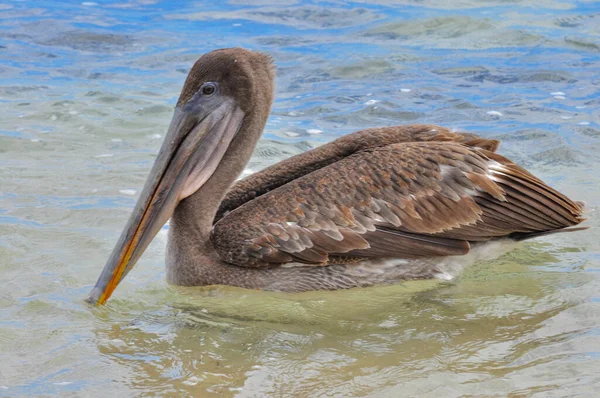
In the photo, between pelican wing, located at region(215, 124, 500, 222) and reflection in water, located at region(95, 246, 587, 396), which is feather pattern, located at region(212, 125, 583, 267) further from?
reflection in water, located at region(95, 246, 587, 396)

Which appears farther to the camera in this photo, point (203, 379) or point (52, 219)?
point (52, 219)

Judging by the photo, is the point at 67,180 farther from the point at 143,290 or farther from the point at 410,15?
the point at 410,15

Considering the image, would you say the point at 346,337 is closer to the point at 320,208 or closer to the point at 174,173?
the point at 320,208

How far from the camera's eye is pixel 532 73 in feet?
32.3

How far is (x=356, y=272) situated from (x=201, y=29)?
744 centimetres

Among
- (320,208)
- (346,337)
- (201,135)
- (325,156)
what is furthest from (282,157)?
(346,337)

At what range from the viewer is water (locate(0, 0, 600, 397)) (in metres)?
4.46

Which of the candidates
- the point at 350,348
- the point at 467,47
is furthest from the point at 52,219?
the point at 467,47

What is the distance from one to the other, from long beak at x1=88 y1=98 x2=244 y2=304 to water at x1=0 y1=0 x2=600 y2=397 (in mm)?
277

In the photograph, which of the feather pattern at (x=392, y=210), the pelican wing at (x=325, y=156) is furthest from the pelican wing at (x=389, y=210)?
the pelican wing at (x=325, y=156)

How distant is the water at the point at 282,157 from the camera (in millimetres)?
4465

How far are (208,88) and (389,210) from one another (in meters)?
1.24

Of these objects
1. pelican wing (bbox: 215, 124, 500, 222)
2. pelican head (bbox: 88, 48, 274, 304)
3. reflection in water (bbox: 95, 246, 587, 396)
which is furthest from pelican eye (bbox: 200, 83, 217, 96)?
reflection in water (bbox: 95, 246, 587, 396)

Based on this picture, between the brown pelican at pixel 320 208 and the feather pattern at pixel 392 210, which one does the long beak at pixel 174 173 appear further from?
the feather pattern at pixel 392 210
